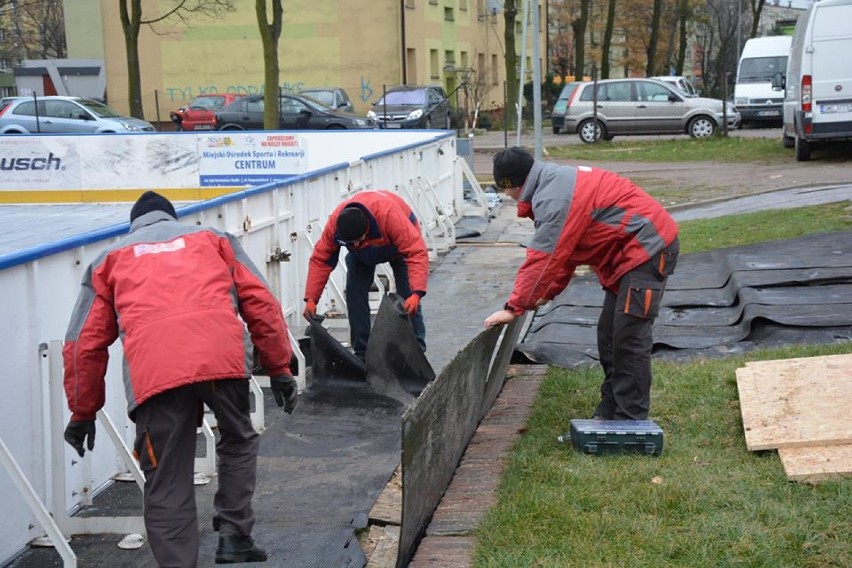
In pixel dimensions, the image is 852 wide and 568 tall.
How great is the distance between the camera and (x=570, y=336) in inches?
323

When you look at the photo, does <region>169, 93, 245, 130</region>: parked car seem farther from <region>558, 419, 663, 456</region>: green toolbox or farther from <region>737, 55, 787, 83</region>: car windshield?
<region>558, 419, 663, 456</region>: green toolbox

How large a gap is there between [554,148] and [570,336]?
2184 cm

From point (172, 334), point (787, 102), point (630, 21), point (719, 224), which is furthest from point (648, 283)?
point (630, 21)

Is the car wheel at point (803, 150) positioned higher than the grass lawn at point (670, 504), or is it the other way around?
the car wheel at point (803, 150)

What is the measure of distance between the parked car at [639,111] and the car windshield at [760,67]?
325 cm

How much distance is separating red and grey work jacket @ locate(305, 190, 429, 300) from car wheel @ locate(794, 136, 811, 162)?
16.0m

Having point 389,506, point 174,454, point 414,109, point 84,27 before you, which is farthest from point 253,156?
point 84,27

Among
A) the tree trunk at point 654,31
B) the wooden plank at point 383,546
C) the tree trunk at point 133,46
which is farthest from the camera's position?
the tree trunk at point 654,31

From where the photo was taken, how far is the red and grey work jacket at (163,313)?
3898 mm

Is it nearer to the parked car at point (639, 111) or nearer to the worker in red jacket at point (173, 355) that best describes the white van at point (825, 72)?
the parked car at point (639, 111)

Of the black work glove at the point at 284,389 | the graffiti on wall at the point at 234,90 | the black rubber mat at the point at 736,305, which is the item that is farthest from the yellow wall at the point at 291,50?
the black work glove at the point at 284,389

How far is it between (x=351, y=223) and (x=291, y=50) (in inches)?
1454

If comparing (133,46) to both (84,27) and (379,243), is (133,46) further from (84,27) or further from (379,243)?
(379,243)

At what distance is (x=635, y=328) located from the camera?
18.6 ft
